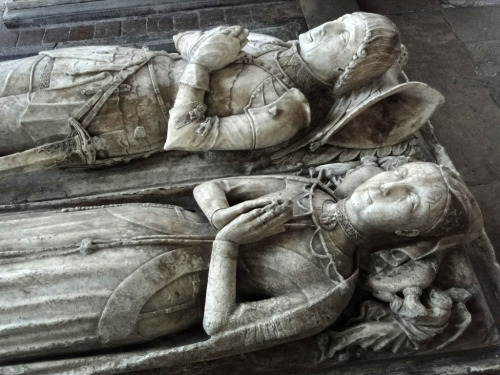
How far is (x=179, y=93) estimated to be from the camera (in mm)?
2850

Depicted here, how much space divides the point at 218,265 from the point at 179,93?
3.53 ft

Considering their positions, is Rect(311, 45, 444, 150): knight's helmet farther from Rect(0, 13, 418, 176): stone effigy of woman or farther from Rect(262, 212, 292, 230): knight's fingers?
Rect(262, 212, 292, 230): knight's fingers

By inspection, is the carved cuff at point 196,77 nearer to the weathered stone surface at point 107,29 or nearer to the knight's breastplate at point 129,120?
the knight's breastplate at point 129,120

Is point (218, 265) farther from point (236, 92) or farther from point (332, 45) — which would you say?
point (332, 45)

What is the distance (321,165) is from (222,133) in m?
0.74

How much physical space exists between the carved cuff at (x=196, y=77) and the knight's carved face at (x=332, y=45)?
25.7 inches

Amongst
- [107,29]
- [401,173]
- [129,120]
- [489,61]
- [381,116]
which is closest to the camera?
[401,173]

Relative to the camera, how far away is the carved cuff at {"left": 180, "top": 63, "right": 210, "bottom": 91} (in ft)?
9.30

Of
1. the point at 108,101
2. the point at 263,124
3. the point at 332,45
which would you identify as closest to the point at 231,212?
the point at 263,124

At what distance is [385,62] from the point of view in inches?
113

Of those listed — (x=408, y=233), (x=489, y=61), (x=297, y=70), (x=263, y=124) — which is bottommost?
(x=489, y=61)

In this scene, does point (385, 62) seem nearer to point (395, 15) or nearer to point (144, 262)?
point (144, 262)

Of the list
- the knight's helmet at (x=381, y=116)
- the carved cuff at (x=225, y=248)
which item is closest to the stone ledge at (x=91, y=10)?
the knight's helmet at (x=381, y=116)

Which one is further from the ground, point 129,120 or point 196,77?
point 196,77
